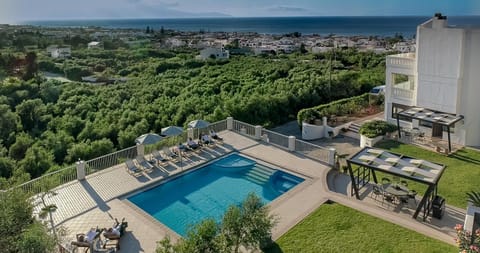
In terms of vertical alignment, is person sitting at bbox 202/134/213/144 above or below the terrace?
above

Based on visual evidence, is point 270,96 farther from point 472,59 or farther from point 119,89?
point 119,89

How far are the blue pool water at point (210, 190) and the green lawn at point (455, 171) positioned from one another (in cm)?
573

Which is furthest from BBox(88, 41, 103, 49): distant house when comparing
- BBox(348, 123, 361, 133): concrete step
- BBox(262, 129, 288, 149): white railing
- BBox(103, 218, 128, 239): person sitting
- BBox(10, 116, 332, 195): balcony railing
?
BBox(103, 218, 128, 239): person sitting

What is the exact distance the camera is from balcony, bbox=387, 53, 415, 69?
21530mm

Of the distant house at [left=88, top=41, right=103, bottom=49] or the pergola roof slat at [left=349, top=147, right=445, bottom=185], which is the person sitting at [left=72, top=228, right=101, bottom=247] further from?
the distant house at [left=88, top=41, right=103, bottom=49]

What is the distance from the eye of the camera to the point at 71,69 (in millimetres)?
52594

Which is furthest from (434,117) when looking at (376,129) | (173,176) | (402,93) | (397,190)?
(173,176)

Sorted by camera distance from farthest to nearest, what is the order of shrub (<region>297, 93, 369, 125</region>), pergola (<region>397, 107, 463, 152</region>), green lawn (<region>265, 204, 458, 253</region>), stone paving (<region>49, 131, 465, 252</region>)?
shrub (<region>297, 93, 369, 125</region>), pergola (<region>397, 107, 463, 152</region>), stone paving (<region>49, 131, 465, 252</region>), green lawn (<region>265, 204, 458, 253</region>)

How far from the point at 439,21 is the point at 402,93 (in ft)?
15.0

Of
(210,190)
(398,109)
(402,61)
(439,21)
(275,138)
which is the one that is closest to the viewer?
(210,190)

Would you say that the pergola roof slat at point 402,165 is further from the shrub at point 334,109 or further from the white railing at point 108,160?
the white railing at point 108,160

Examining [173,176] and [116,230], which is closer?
[116,230]

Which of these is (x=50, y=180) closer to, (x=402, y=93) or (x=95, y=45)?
(x=402, y=93)

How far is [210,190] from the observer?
1552 cm
